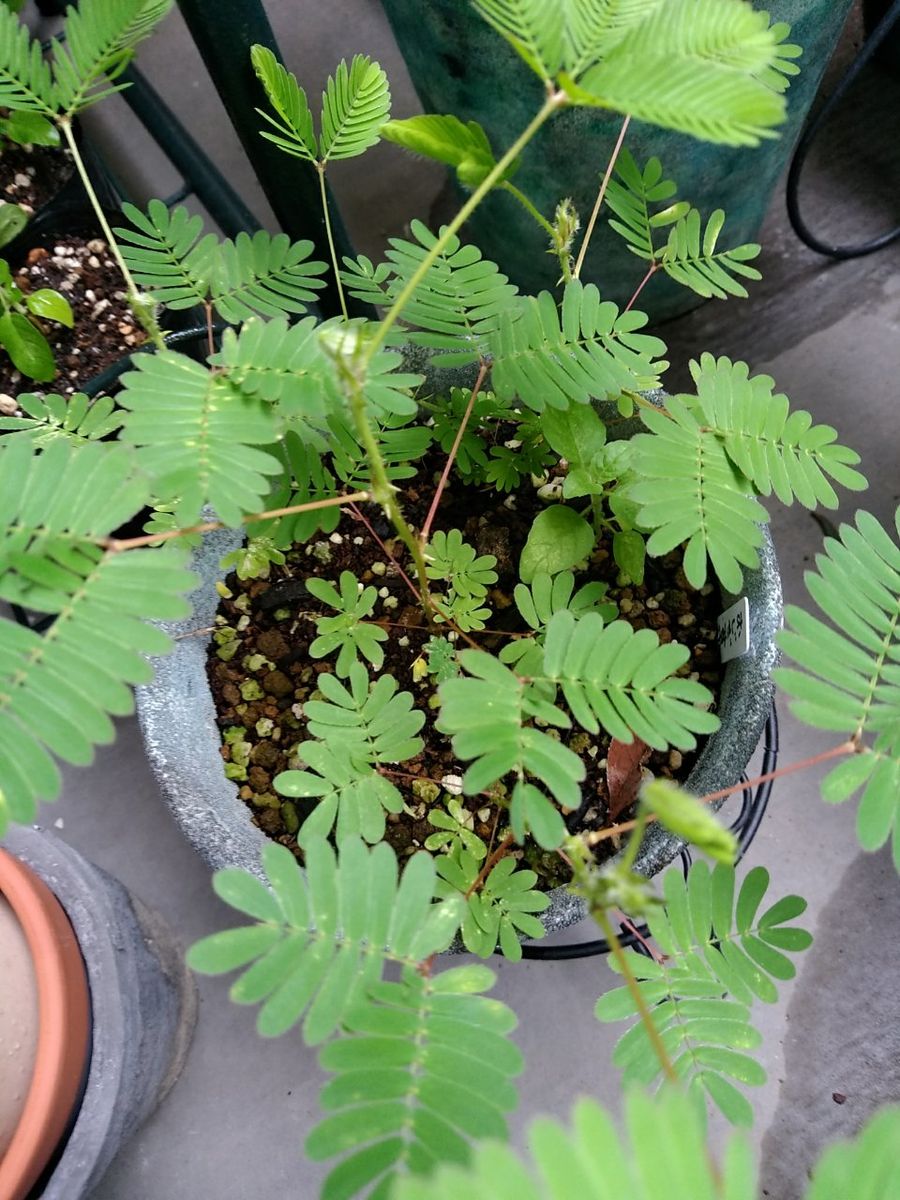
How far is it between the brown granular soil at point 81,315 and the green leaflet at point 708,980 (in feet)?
3.78

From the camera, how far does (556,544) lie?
3.33 ft

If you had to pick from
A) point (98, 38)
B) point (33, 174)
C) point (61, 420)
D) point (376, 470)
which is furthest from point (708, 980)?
point (33, 174)

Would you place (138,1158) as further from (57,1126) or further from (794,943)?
(794,943)

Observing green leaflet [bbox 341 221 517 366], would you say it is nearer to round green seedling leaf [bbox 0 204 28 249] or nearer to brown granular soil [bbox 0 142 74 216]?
round green seedling leaf [bbox 0 204 28 249]

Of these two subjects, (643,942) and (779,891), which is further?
(779,891)

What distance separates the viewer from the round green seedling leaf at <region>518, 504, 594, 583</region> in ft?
3.33

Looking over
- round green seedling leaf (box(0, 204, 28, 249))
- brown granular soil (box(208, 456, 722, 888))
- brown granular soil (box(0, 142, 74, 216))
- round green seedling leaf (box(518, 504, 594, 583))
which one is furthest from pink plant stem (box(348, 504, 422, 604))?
brown granular soil (box(0, 142, 74, 216))

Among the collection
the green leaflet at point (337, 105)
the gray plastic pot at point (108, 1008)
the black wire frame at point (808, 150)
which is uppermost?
the black wire frame at point (808, 150)

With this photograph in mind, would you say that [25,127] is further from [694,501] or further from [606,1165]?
[606,1165]

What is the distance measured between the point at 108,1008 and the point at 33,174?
132 centimetres

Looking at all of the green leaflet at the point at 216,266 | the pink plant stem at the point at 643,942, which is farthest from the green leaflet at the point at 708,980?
the green leaflet at the point at 216,266

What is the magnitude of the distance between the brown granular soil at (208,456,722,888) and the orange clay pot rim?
278 millimetres

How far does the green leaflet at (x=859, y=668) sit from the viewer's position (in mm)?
707

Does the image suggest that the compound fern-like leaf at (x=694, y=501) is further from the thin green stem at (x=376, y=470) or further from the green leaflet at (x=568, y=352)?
the thin green stem at (x=376, y=470)
